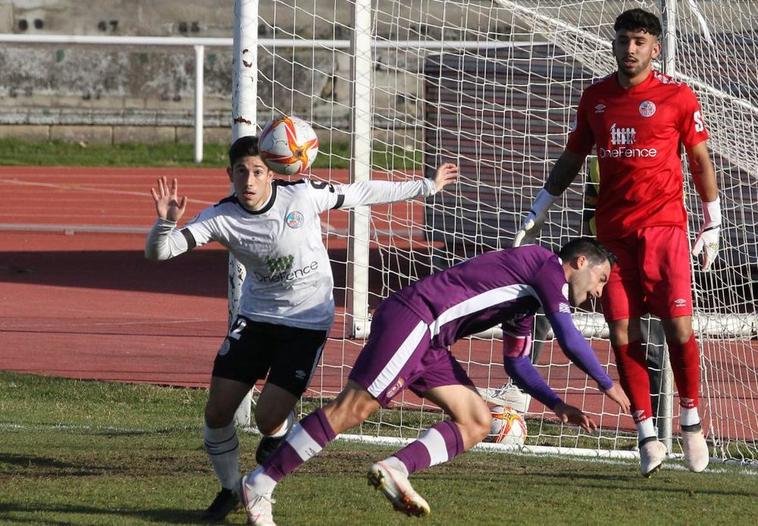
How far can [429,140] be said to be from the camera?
1384 cm

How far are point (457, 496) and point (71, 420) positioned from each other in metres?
3.64

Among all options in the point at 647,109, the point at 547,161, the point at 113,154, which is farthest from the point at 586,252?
the point at 113,154

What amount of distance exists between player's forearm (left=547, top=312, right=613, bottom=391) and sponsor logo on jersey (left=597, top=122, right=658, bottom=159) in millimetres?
1703

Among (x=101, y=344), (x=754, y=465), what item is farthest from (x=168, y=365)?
(x=754, y=465)

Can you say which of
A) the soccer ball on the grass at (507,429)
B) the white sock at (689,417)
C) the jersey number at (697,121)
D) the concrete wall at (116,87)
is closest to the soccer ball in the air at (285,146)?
the jersey number at (697,121)

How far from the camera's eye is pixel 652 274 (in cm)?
714

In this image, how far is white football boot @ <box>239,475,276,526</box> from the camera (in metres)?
5.56

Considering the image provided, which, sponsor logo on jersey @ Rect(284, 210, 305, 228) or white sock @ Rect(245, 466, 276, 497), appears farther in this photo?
sponsor logo on jersey @ Rect(284, 210, 305, 228)

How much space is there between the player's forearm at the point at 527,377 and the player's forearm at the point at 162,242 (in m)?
1.54

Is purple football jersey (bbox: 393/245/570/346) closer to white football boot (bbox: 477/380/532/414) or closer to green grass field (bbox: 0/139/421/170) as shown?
white football boot (bbox: 477/380/532/414)

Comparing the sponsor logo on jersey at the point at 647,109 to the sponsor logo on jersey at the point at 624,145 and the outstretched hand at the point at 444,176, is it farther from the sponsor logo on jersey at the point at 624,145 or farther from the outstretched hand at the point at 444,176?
the outstretched hand at the point at 444,176

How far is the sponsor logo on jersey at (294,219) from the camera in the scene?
20.7 feet

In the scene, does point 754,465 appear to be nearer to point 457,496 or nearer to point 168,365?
point 457,496

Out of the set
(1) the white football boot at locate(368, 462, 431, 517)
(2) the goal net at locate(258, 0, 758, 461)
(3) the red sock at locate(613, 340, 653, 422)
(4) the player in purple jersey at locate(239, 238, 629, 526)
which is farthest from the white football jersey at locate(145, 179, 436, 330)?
(2) the goal net at locate(258, 0, 758, 461)
